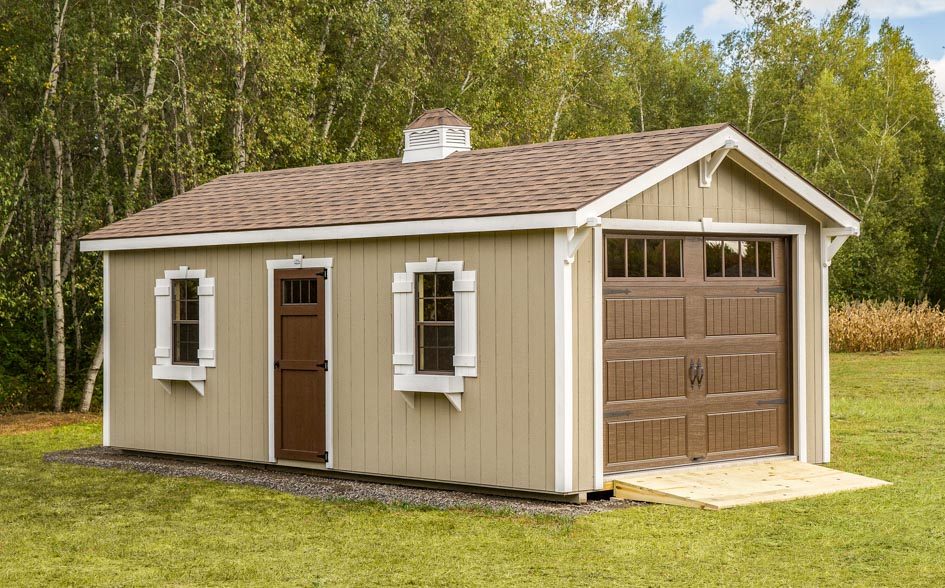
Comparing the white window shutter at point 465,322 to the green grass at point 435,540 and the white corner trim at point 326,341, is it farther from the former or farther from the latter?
the white corner trim at point 326,341

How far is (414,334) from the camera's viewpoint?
11195 millimetres

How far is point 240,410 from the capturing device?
12.8m

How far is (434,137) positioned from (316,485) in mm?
3959

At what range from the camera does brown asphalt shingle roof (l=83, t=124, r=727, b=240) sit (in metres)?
10.7

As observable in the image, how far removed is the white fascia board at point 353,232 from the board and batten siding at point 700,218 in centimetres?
56

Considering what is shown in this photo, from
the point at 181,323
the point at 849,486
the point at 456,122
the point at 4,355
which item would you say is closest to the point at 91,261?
the point at 4,355

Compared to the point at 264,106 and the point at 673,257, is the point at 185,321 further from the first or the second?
the point at 264,106

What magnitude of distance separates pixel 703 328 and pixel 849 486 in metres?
1.83

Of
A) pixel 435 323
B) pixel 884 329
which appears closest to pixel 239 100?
pixel 435 323

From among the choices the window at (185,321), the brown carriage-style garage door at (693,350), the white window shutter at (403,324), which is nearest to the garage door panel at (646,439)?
the brown carriage-style garage door at (693,350)

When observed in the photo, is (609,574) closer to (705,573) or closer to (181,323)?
(705,573)

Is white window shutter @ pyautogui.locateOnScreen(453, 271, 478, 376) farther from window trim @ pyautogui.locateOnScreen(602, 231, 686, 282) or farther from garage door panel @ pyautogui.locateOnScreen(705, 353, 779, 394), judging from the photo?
garage door panel @ pyautogui.locateOnScreen(705, 353, 779, 394)

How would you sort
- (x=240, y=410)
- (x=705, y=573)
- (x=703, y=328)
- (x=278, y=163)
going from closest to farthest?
(x=705, y=573) < (x=703, y=328) < (x=240, y=410) < (x=278, y=163)

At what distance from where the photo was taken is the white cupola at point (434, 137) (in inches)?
526
